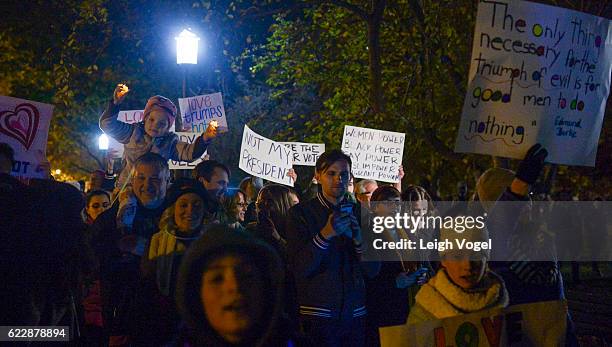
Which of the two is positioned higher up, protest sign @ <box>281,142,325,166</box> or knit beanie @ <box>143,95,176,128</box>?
protest sign @ <box>281,142,325,166</box>

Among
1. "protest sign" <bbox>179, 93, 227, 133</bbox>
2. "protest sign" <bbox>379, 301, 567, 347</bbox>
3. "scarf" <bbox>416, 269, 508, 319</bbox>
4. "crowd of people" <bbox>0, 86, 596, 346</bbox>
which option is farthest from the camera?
"protest sign" <bbox>179, 93, 227, 133</bbox>

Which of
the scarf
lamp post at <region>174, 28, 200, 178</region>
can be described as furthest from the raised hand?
lamp post at <region>174, 28, 200, 178</region>

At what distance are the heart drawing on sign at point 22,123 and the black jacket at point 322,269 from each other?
3277mm

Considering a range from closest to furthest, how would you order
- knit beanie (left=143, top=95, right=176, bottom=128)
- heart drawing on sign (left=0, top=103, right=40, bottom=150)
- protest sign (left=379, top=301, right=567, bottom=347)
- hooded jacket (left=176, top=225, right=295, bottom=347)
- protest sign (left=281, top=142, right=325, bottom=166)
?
hooded jacket (left=176, top=225, right=295, bottom=347) → protest sign (left=379, top=301, right=567, bottom=347) → knit beanie (left=143, top=95, right=176, bottom=128) → heart drawing on sign (left=0, top=103, right=40, bottom=150) → protest sign (left=281, top=142, right=325, bottom=166)

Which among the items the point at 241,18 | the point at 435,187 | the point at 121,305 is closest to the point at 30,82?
the point at 435,187

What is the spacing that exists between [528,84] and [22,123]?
4499mm

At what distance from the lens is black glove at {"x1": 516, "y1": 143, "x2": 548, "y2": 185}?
16.4ft

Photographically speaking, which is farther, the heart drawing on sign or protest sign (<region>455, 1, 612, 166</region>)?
the heart drawing on sign

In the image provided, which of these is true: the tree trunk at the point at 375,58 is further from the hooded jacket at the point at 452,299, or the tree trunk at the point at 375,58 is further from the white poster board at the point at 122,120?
the hooded jacket at the point at 452,299

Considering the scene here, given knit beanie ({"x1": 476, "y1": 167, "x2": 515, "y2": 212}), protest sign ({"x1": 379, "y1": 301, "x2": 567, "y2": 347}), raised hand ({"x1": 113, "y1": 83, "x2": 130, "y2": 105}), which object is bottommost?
protest sign ({"x1": 379, "y1": 301, "x2": 567, "y2": 347})

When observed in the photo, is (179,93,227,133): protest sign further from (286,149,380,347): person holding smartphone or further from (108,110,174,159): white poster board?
(286,149,380,347): person holding smartphone

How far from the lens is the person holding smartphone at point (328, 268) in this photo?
555 cm

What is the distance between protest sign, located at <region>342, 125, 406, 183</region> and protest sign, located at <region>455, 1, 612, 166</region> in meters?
4.83

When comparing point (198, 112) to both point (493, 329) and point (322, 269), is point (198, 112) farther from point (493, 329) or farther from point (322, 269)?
point (493, 329)
